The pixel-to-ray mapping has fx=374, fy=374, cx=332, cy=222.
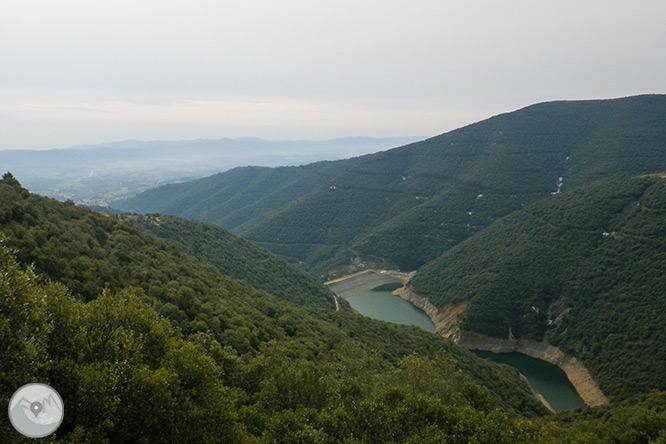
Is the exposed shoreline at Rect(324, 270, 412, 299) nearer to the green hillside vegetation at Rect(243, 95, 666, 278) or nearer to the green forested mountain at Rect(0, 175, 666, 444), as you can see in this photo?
the green hillside vegetation at Rect(243, 95, 666, 278)

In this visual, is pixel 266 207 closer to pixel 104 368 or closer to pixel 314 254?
pixel 314 254

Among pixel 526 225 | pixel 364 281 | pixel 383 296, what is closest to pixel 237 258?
pixel 383 296

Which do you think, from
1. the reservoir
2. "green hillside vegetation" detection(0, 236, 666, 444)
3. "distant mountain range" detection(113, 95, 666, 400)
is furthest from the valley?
the reservoir

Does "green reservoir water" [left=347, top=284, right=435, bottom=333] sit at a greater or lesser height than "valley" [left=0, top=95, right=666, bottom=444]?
lesser

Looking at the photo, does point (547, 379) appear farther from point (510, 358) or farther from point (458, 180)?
point (458, 180)

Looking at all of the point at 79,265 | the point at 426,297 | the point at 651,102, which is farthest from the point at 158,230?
the point at 651,102

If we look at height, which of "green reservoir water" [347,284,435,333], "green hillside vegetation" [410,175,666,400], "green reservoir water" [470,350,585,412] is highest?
"green hillside vegetation" [410,175,666,400]
